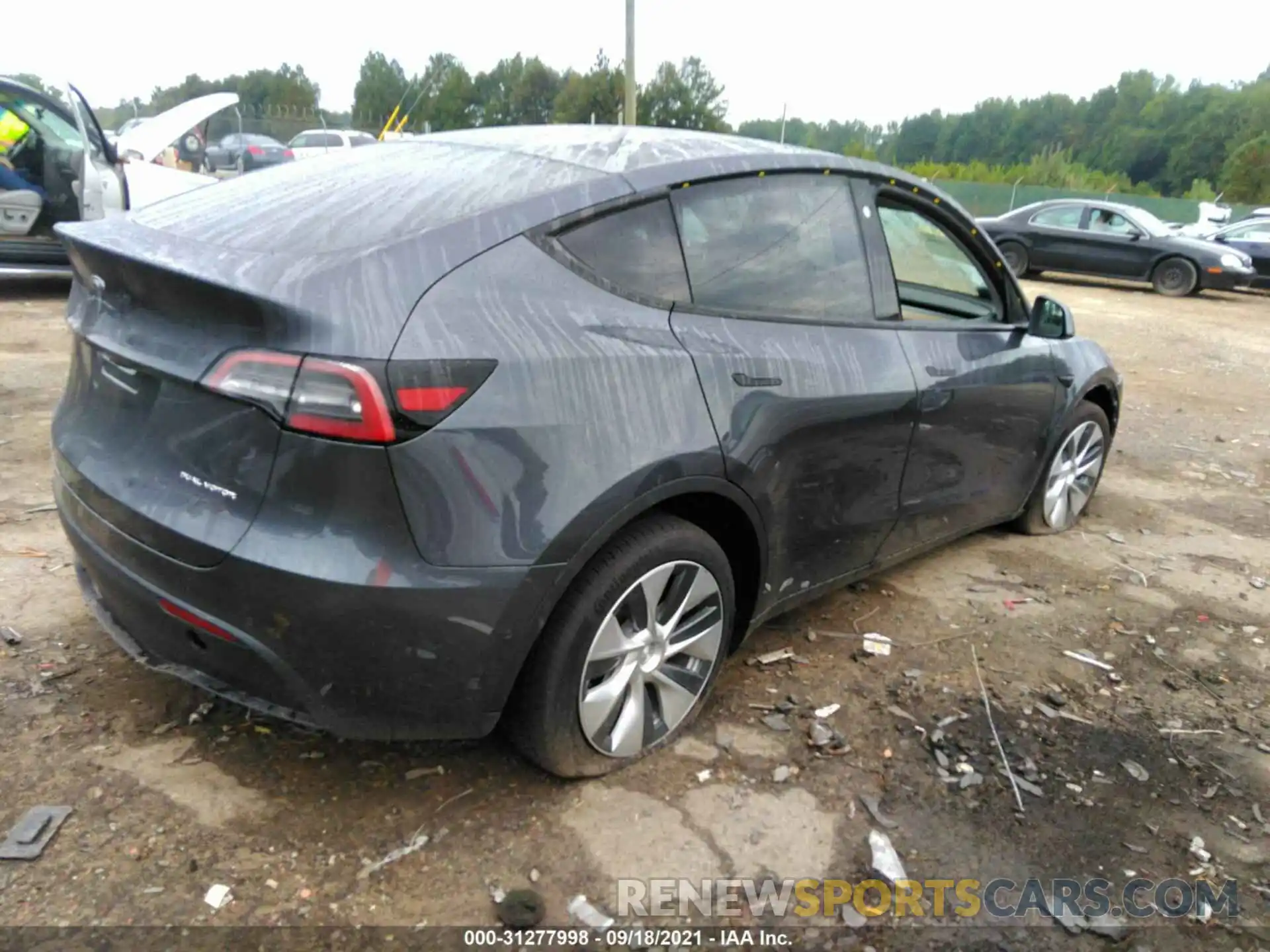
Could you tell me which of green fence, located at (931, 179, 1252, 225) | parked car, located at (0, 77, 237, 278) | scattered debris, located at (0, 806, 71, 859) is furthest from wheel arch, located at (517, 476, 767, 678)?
green fence, located at (931, 179, 1252, 225)

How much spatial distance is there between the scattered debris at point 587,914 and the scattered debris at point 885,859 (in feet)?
2.27

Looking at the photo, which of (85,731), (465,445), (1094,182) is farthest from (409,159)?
(1094,182)

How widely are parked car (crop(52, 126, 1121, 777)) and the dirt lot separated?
261mm

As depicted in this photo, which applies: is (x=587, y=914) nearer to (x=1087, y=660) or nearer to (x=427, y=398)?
(x=427, y=398)

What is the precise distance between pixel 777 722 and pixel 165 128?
853 centimetres

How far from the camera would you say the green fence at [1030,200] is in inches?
1543

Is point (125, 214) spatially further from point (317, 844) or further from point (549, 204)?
point (317, 844)

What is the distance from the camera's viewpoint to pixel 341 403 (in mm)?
1927

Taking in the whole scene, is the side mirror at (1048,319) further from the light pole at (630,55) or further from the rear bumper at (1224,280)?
the light pole at (630,55)

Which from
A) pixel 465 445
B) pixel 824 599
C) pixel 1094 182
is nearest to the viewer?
pixel 465 445

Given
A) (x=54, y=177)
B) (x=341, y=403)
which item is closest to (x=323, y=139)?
(x=54, y=177)

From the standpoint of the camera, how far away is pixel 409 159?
110 inches

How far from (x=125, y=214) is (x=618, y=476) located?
158cm

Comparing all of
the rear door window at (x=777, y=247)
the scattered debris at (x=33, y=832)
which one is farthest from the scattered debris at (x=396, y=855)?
the rear door window at (x=777, y=247)
